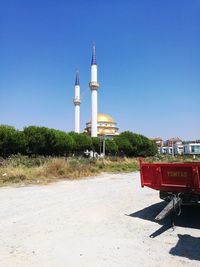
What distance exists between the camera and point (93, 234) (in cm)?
675

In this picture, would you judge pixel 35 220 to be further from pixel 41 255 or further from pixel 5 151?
pixel 5 151

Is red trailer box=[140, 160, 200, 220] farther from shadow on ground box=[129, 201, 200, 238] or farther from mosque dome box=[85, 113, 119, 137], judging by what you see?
mosque dome box=[85, 113, 119, 137]

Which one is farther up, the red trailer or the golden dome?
the golden dome

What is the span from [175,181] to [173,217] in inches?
42.7

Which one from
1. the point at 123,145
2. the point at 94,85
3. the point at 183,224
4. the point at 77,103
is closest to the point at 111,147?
the point at 123,145

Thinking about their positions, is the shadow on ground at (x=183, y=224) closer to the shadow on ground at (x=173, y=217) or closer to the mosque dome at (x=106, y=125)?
the shadow on ground at (x=173, y=217)

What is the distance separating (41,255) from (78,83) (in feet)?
263

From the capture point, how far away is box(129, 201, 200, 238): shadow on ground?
7.47 m

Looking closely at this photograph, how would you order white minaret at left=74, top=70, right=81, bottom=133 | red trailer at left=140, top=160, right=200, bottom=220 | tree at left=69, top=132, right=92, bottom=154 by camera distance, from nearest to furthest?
red trailer at left=140, top=160, right=200, bottom=220 < tree at left=69, top=132, right=92, bottom=154 < white minaret at left=74, top=70, right=81, bottom=133

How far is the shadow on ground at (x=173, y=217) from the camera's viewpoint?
7.47 metres

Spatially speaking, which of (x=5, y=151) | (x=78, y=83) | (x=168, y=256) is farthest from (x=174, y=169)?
(x=78, y=83)

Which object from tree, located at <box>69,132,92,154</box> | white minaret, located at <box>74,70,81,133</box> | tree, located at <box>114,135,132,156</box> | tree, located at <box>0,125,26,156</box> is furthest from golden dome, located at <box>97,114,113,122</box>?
tree, located at <box>0,125,26,156</box>

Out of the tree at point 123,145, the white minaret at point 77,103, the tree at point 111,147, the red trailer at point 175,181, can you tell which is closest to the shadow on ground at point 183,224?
the red trailer at point 175,181

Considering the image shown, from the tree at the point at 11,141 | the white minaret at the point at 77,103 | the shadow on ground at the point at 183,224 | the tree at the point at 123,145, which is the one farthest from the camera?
the white minaret at the point at 77,103
